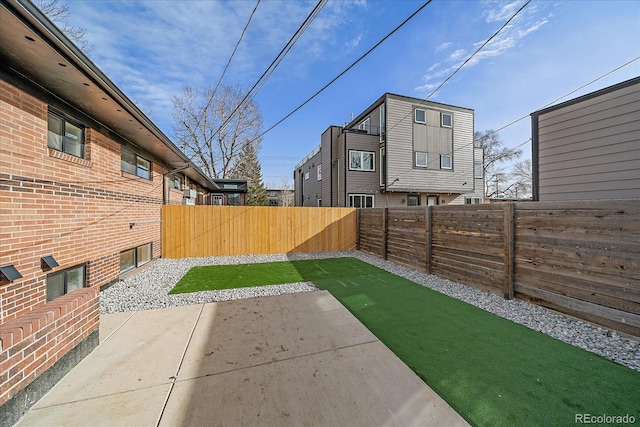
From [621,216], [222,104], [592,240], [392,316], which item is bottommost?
[392,316]

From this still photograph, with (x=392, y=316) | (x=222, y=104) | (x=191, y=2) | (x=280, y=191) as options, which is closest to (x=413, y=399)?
(x=392, y=316)

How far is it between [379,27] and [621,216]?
4787 millimetres

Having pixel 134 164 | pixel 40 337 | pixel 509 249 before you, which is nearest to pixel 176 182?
pixel 134 164

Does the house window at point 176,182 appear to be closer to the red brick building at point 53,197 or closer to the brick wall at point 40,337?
the red brick building at point 53,197

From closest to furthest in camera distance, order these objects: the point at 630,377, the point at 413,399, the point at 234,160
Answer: the point at 413,399 → the point at 630,377 → the point at 234,160

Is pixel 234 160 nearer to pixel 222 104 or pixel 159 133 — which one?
pixel 222 104

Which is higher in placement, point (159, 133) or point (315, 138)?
point (315, 138)

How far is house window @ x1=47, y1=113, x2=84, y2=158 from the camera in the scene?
12.2ft

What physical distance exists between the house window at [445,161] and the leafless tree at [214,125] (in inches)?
598

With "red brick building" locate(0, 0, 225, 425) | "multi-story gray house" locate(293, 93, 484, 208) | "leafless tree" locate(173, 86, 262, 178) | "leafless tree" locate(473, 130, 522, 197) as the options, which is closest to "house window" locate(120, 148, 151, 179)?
"red brick building" locate(0, 0, 225, 425)

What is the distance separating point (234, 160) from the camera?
76.9ft

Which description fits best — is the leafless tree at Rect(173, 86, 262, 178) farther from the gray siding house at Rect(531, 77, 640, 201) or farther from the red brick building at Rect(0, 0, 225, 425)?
the gray siding house at Rect(531, 77, 640, 201)

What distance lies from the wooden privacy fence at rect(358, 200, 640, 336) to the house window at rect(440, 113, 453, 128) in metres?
10.6
